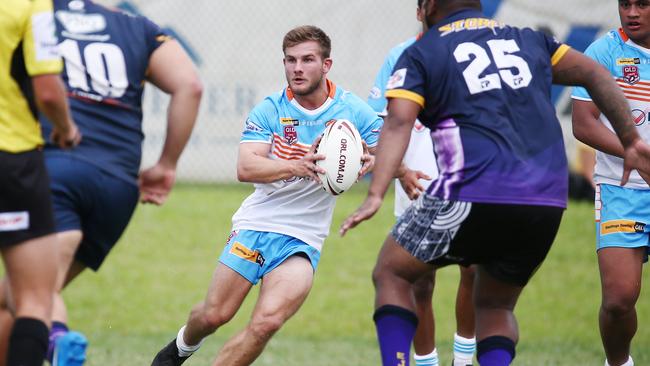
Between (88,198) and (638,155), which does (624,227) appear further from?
(88,198)

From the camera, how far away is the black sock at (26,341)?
16.1ft

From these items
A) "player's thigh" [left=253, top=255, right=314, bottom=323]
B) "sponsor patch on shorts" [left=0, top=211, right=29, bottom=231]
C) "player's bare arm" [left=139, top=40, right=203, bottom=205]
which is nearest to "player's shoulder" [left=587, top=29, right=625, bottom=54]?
"player's thigh" [left=253, top=255, right=314, bottom=323]

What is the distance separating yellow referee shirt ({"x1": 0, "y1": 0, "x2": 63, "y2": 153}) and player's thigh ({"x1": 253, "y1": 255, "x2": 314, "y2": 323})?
1.99 meters

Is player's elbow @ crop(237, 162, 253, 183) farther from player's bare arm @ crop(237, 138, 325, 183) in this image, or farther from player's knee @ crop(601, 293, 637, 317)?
player's knee @ crop(601, 293, 637, 317)

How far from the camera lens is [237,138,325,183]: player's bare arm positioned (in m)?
6.29

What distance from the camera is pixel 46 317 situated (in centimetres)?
498

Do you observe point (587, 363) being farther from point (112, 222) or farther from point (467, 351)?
point (112, 222)

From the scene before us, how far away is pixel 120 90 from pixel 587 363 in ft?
18.7

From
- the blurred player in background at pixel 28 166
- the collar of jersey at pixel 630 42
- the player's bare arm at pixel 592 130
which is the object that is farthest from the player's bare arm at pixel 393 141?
the collar of jersey at pixel 630 42

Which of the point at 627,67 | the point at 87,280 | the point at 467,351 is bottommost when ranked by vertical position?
the point at 87,280

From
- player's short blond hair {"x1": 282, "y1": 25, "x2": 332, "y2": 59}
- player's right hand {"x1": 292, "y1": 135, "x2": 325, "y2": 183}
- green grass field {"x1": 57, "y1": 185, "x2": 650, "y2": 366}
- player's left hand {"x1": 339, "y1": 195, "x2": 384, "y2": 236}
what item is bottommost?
green grass field {"x1": 57, "y1": 185, "x2": 650, "y2": 366}

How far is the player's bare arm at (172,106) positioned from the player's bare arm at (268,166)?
877mm

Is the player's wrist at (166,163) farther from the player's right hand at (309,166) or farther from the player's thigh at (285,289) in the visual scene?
the player's thigh at (285,289)

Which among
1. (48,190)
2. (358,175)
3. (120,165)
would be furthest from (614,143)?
(48,190)
